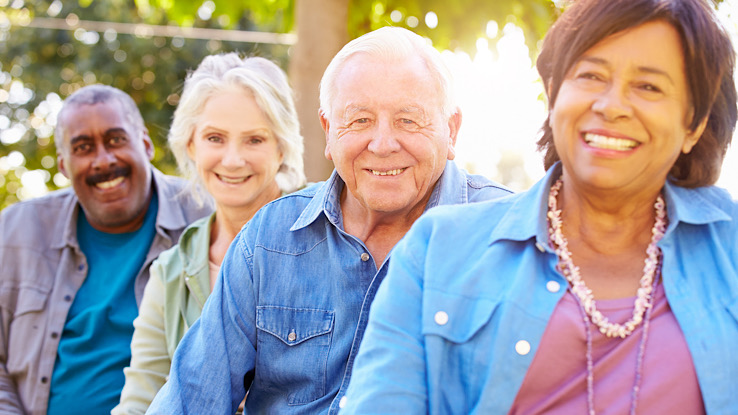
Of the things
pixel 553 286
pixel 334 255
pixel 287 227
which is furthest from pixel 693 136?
pixel 287 227

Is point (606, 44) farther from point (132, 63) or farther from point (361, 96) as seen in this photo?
point (132, 63)

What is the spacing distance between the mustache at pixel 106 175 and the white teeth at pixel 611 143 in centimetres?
254

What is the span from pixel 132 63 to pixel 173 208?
7.78 metres

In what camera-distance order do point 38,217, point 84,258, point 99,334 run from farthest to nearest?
point 38,217 < point 84,258 < point 99,334

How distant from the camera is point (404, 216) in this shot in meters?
2.47

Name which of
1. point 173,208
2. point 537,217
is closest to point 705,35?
point 537,217

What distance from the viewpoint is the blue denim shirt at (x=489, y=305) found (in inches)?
67.8

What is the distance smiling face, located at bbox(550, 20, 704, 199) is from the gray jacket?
2.33m

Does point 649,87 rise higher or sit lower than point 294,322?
higher

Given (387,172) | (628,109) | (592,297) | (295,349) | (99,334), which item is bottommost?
(99,334)

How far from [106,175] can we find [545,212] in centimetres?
244

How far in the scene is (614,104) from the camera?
1.72m

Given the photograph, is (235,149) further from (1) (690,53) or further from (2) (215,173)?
(1) (690,53)

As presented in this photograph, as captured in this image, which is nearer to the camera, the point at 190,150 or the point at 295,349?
the point at 295,349
